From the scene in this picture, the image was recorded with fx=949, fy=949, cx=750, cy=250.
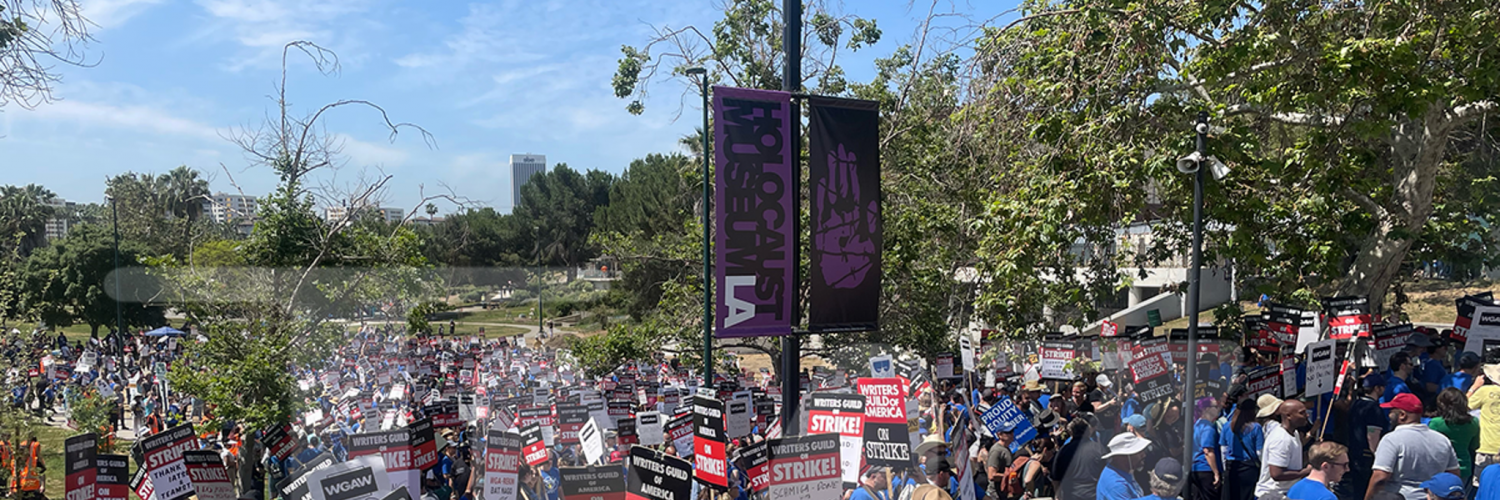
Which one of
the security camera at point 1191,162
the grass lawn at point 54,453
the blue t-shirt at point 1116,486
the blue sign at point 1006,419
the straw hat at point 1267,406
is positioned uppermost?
the security camera at point 1191,162

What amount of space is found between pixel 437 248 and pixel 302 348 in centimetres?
4408

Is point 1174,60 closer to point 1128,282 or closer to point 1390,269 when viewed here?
point 1128,282

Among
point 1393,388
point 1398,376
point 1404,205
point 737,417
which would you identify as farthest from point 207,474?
point 1404,205

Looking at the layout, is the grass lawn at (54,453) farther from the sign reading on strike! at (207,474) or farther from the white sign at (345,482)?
the white sign at (345,482)

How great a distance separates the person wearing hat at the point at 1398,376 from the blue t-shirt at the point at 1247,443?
9.31ft

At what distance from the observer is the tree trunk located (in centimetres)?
1156

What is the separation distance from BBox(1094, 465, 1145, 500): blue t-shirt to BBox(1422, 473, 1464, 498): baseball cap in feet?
6.58

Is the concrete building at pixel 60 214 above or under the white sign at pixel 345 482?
above

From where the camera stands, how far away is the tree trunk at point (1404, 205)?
11.6 meters

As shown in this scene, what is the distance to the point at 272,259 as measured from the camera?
1207 cm

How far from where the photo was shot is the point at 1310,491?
5586 millimetres

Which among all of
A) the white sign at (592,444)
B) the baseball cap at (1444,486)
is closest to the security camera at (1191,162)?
the baseball cap at (1444,486)

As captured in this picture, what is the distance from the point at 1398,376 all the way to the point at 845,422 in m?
6.49

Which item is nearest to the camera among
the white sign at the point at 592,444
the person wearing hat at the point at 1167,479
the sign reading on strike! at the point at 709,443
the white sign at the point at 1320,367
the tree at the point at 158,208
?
the person wearing hat at the point at 1167,479
